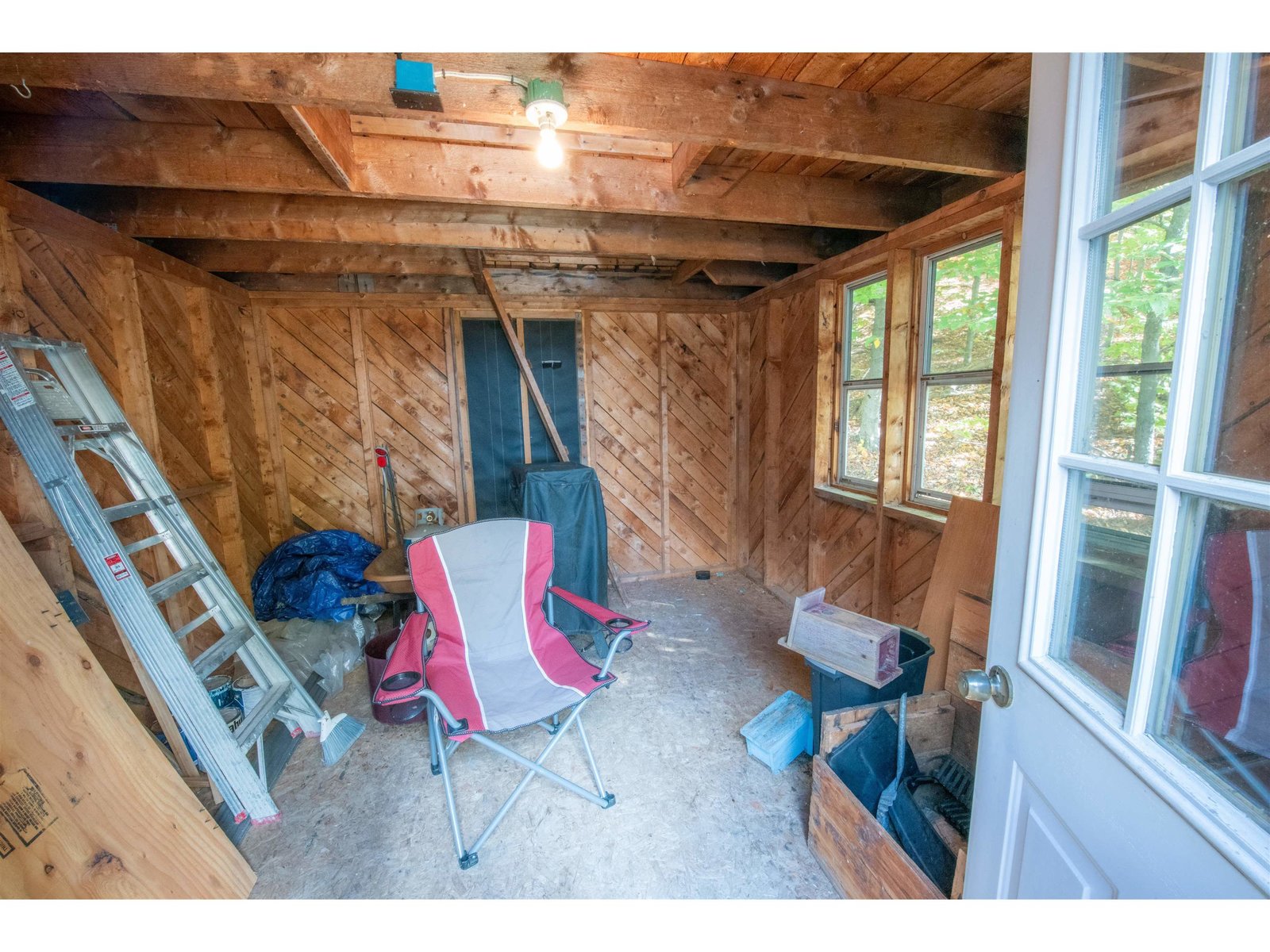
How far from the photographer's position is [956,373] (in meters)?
2.21

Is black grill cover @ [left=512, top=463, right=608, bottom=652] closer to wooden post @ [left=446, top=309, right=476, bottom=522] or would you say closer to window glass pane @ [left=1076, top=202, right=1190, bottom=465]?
wooden post @ [left=446, top=309, right=476, bottom=522]

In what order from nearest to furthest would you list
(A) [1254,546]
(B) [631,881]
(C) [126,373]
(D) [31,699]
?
(A) [1254,546] → (D) [31,699] → (B) [631,881] → (C) [126,373]

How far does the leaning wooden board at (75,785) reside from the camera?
1137mm

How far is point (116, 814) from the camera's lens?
126 centimetres

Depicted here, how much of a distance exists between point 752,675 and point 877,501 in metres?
1.18

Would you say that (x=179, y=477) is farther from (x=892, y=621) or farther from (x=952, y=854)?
(x=892, y=621)

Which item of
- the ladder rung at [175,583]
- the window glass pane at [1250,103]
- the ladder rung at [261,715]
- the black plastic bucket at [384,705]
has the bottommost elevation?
the black plastic bucket at [384,705]

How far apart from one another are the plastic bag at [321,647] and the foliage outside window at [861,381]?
3191 mm

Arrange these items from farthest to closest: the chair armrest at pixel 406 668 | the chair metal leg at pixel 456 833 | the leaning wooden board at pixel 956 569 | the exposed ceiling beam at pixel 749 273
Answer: the exposed ceiling beam at pixel 749 273, the leaning wooden board at pixel 956 569, the chair metal leg at pixel 456 833, the chair armrest at pixel 406 668

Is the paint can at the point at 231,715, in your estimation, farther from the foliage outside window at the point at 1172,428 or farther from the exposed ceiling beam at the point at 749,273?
the exposed ceiling beam at the point at 749,273

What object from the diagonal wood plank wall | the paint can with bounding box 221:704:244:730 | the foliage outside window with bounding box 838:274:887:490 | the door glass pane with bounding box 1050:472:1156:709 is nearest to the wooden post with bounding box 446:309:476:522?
the diagonal wood plank wall

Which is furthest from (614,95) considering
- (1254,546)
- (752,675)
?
Answer: (752,675)

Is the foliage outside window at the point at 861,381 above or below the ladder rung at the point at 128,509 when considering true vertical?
above

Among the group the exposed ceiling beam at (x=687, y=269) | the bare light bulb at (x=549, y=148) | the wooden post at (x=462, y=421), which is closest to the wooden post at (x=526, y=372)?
the wooden post at (x=462, y=421)
